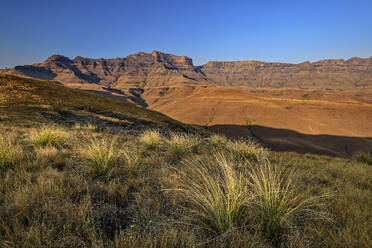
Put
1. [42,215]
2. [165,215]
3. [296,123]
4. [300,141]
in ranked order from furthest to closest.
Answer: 1. [296,123]
2. [300,141]
3. [165,215]
4. [42,215]

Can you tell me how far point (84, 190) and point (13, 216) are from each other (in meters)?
0.80

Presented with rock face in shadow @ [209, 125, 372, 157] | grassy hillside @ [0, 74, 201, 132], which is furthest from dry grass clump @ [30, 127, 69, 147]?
rock face in shadow @ [209, 125, 372, 157]

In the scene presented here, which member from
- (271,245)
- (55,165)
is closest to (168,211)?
(271,245)

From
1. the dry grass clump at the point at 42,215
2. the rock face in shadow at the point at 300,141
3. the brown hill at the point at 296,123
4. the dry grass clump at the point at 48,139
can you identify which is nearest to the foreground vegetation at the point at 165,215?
the dry grass clump at the point at 42,215

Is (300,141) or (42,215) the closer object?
(42,215)

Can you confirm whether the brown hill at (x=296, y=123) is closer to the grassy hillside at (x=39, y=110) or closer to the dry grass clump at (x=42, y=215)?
the grassy hillside at (x=39, y=110)

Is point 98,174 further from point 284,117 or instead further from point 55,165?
point 284,117

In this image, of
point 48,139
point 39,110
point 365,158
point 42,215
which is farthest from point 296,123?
point 42,215

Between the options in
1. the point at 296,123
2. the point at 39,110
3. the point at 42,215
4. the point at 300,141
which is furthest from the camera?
the point at 296,123

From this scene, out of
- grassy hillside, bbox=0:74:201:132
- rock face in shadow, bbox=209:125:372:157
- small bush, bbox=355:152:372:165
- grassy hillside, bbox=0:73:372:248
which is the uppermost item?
grassy hillside, bbox=0:74:201:132

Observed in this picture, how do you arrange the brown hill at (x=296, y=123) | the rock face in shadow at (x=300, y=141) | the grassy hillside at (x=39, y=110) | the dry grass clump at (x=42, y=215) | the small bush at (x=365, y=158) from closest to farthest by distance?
the dry grass clump at (x=42, y=215) < the small bush at (x=365, y=158) < the grassy hillside at (x=39, y=110) < the rock face in shadow at (x=300, y=141) < the brown hill at (x=296, y=123)

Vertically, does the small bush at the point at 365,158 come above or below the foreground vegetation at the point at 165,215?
below

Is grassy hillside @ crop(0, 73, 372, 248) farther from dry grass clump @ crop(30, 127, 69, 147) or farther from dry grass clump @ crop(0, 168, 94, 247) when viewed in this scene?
dry grass clump @ crop(30, 127, 69, 147)

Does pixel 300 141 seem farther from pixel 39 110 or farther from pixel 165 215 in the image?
pixel 165 215
